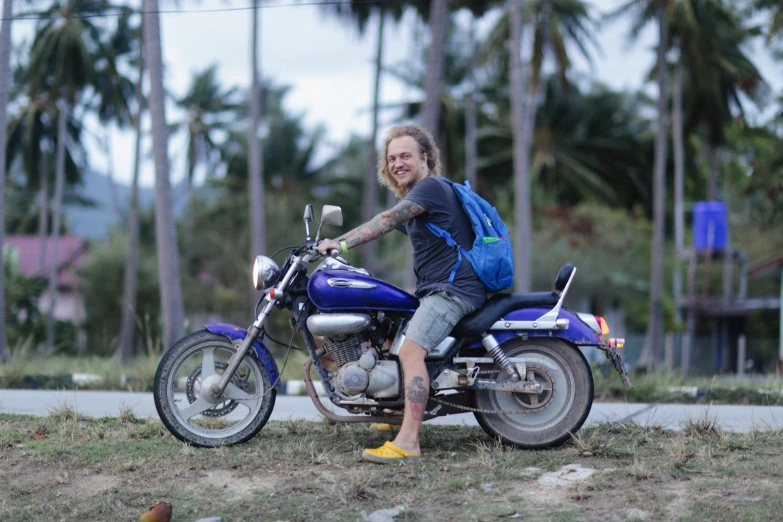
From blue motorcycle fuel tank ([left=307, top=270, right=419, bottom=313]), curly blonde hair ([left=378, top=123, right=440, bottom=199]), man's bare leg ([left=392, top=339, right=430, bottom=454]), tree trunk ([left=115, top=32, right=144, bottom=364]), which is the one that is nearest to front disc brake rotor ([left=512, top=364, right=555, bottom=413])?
man's bare leg ([left=392, top=339, right=430, bottom=454])

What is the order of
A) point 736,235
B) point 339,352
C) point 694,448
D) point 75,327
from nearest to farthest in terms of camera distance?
1. point 694,448
2. point 339,352
3. point 75,327
4. point 736,235

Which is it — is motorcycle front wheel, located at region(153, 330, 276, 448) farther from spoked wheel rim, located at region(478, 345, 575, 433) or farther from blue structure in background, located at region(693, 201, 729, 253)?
blue structure in background, located at region(693, 201, 729, 253)

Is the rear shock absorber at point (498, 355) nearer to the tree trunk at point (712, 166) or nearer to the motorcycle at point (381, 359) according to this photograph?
the motorcycle at point (381, 359)

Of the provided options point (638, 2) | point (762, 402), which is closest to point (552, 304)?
point (762, 402)

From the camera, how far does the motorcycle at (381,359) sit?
213 inches

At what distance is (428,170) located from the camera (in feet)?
18.9

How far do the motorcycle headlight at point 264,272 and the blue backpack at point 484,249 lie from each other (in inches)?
36.6

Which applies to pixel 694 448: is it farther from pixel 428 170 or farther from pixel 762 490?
pixel 428 170

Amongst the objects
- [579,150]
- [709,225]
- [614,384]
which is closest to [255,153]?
[709,225]

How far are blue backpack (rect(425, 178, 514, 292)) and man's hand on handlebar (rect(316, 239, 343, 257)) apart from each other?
540mm

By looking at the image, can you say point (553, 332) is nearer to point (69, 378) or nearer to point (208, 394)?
point (208, 394)

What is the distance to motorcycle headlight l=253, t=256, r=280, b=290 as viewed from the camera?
5.43 metres

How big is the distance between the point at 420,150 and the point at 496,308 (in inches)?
41.3

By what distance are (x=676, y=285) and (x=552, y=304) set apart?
3436 cm
